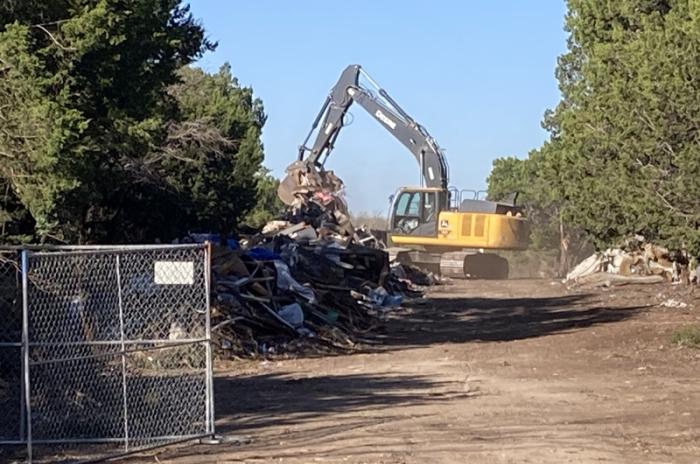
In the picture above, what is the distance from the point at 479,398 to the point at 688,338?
25.8 ft

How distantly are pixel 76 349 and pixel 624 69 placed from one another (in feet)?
50.2

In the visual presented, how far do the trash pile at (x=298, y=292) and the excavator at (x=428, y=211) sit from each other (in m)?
8.95

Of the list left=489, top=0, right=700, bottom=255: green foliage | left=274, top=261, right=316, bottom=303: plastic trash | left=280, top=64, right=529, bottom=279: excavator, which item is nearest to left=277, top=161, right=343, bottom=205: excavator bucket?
left=280, top=64, right=529, bottom=279: excavator

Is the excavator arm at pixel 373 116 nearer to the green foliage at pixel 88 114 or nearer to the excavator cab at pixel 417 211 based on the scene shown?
the excavator cab at pixel 417 211

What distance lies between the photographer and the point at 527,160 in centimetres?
8050

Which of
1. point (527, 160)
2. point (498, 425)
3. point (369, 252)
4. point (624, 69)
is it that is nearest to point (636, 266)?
point (369, 252)

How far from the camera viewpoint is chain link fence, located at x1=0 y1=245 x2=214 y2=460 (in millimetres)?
12398

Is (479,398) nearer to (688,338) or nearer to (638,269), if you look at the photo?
(688,338)

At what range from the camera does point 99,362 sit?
47.2 feet

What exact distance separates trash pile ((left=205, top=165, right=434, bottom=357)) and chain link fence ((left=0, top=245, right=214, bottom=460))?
22.8ft

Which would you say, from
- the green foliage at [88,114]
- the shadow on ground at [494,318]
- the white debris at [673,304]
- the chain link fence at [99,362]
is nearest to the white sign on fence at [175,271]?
the chain link fence at [99,362]

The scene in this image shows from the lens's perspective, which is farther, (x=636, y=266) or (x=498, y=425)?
(x=636, y=266)

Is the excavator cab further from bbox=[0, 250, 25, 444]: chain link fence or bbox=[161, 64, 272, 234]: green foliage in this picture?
bbox=[0, 250, 25, 444]: chain link fence

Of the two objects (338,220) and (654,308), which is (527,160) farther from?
(654,308)
